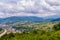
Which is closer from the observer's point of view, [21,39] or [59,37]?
[59,37]

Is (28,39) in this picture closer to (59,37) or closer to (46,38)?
(46,38)

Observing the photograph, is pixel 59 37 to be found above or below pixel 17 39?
above

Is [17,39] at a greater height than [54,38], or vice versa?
[54,38]

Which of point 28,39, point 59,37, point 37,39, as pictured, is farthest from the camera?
point 28,39

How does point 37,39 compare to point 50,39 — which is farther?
point 37,39

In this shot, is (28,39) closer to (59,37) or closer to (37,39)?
(37,39)

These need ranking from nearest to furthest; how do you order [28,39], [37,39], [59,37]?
[59,37] < [37,39] < [28,39]

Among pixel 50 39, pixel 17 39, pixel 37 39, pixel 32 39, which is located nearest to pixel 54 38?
pixel 50 39

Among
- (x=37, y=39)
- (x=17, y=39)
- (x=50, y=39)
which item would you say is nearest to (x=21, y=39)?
(x=17, y=39)
